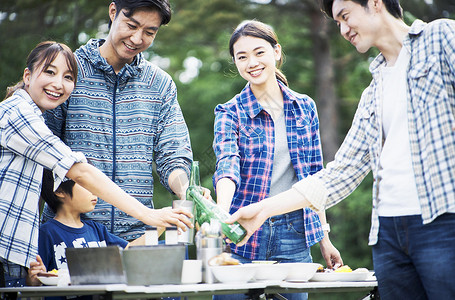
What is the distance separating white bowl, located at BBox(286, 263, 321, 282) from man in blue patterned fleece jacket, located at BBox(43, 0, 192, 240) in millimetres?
757

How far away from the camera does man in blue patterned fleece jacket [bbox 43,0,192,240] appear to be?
3.01 meters

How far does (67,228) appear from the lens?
2.91 m

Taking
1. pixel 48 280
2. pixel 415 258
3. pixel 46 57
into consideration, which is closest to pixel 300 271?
pixel 415 258

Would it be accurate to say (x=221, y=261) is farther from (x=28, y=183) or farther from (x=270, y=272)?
(x=28, y=183)

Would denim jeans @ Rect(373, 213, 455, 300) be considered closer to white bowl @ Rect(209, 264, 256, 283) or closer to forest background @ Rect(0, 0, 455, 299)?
white bowl @ Rect(209, 264, 256, 283)

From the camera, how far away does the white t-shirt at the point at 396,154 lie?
6.58 ft

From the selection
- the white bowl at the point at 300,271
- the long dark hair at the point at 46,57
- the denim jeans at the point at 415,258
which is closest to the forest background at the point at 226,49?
the long dark hair at the point at 46,57

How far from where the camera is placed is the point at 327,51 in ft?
32.7

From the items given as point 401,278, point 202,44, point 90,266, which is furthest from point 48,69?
point 202,44

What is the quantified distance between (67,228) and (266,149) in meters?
1.02

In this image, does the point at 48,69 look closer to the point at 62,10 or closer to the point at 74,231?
the point at 74,231

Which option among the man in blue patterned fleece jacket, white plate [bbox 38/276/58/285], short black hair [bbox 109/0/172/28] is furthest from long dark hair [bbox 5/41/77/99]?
white plate [bbox 38/276/58/285]

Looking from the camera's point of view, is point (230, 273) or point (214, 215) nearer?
point (230, 273)

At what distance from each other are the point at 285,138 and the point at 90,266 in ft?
4.25
